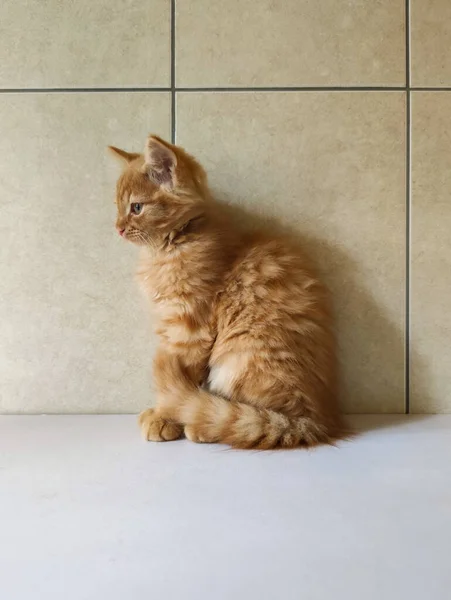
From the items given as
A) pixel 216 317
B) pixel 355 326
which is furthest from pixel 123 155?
pixel 355 326

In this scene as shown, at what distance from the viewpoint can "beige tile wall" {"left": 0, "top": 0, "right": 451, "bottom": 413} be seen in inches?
48.4

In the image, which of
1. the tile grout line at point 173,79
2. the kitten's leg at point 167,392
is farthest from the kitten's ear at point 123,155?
the kitten's leg at point 167,392

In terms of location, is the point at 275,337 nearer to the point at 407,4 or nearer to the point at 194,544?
the point at 194,544

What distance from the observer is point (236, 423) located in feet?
3.45

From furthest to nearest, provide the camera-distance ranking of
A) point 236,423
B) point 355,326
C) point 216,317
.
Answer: point 355,326 < point 216,317 < point 236,423

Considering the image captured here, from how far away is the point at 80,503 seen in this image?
0.84m

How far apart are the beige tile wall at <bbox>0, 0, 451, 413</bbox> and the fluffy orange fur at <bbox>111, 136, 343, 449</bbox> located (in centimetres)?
11

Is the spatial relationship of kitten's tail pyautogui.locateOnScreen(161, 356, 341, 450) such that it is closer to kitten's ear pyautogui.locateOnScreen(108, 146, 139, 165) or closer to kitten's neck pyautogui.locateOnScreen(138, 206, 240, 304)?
kitten's neck pyautogui.locateOnScreen(138, 206, 240, 304)

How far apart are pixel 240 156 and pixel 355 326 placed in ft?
1.53

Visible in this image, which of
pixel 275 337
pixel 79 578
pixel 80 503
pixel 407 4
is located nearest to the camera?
pixel 79 578

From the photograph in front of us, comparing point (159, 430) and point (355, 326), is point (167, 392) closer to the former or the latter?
point (159, 430)

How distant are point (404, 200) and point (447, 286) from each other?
22cm

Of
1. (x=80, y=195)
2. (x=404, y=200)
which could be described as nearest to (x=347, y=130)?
(x=404, y=200)

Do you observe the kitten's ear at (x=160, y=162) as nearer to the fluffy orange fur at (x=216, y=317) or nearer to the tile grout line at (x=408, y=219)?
the fluffy orange fur at (x=216, y=317)
